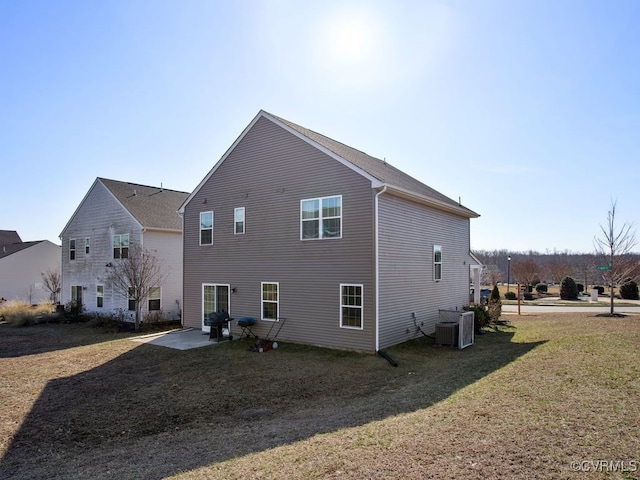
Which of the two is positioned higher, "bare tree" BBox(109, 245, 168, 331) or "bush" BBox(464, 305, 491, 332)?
"bare tree" BBox(109, 245, 168, 331)

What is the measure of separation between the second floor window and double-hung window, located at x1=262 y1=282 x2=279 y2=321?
10.4 meters

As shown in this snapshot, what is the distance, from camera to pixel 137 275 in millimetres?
19703

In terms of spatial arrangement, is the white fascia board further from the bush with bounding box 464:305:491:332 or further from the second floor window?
the second floor window

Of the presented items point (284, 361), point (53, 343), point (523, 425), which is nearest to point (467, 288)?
point (284, 361)

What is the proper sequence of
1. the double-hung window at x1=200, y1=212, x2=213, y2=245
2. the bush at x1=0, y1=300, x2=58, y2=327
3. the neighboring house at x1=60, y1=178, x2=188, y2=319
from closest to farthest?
the double-hung window at x1=200, y1=212, x2=213, y2=245
the bush at x1=0, y1=300, x2=58, y2=327
the neighboring house at x1=60, y1=178, x2=188, y2=319

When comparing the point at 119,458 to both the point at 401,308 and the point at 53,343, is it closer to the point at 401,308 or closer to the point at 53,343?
the point at 401,308

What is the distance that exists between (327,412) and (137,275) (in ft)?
49.7

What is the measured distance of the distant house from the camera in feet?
110

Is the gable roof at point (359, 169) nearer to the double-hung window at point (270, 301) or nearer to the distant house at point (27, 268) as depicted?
the double-hung window at point (270, 301)

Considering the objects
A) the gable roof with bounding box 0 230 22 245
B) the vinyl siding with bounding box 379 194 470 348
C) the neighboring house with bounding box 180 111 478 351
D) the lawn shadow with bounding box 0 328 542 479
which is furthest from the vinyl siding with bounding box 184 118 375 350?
the gable roof with bounding box 0 230 22 245

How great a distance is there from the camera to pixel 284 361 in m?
11.8

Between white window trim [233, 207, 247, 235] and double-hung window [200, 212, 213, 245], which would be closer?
white window trim [233, 207, 247, 235]

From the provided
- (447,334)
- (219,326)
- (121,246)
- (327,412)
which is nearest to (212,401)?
(327,412)

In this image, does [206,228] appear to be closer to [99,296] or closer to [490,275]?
[99,296]
